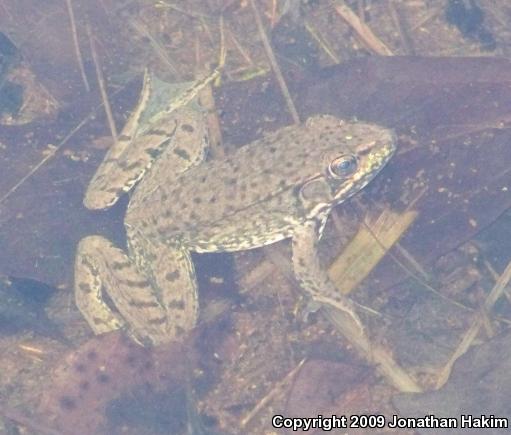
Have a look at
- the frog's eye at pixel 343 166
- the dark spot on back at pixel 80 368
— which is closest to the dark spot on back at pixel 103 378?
the dark spot on back at pixel 80 368

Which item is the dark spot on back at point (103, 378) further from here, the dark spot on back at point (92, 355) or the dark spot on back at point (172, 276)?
the dark spot on back at point (172, 276)

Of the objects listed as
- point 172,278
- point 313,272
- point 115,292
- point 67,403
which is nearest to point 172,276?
point 172,278

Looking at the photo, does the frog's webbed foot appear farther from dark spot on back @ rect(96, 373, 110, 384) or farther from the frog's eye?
the frog's eye

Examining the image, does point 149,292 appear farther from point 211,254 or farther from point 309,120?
point 309,120

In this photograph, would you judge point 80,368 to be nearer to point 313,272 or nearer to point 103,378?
point 103,378

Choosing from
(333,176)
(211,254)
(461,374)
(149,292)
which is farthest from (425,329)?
(149,292)

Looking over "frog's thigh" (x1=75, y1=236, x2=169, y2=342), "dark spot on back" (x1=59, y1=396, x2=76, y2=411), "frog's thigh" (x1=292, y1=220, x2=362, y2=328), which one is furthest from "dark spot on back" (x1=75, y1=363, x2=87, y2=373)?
"frog's thigh" (x1=292, y1=220, x2=362, y2=328)

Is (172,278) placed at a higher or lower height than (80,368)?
higher
